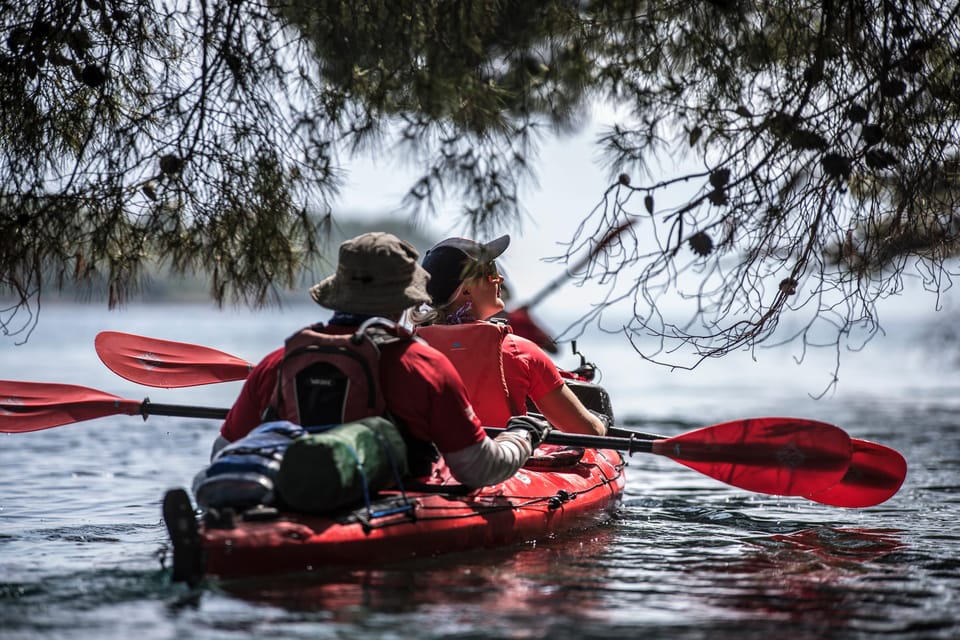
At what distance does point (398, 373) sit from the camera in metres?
3.87

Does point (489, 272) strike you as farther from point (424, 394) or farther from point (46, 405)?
point (46, 405)

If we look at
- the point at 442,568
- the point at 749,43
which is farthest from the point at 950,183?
the point at 442,568

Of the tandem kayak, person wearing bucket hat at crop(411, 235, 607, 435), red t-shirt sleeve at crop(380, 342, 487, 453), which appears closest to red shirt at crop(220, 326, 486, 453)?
red t-shirt sleeve at crop(380, 342, 487, 453)

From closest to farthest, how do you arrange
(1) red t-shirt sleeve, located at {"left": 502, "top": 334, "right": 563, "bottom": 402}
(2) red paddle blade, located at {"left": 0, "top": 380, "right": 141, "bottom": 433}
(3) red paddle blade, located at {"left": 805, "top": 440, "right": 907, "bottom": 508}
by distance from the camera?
(1) red t-shirt sleeve, located at {"left": 502, "top": 334, "right": 563, "bottom": 402} < (3) red paddle blade, located at {"left": 805, "top": 440, "right": 907, "bottom": 508} < (2) red paddle blade, located at {"left": 0, "top": 380, "right": 141, "bottom": 433}

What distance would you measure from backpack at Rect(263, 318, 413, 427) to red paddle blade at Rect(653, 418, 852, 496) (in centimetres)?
161

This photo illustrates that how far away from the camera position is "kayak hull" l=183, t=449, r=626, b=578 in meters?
3.55

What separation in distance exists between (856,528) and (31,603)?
3.85 meters

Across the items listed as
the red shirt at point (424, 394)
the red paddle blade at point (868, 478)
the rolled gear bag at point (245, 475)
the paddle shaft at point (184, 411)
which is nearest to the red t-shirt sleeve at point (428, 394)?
the red shirt at point (424, 394)

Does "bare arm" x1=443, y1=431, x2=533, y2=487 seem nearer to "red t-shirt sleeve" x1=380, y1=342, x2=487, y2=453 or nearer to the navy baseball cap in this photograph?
"red t-shirt sleeve" x1=380, y1=342, x2=487, y2=453

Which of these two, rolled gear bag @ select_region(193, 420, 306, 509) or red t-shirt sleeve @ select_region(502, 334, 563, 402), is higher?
red t-shirt sleeve @ select_region(502, 334, 563, 402)

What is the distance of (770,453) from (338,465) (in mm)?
2148

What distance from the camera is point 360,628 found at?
328 centimetres

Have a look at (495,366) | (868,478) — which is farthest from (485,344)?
(868,478)

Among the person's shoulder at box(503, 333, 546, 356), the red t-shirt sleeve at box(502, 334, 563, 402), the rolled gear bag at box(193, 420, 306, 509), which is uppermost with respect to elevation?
the person's shoulder at box(503, 333, 546, 356)
